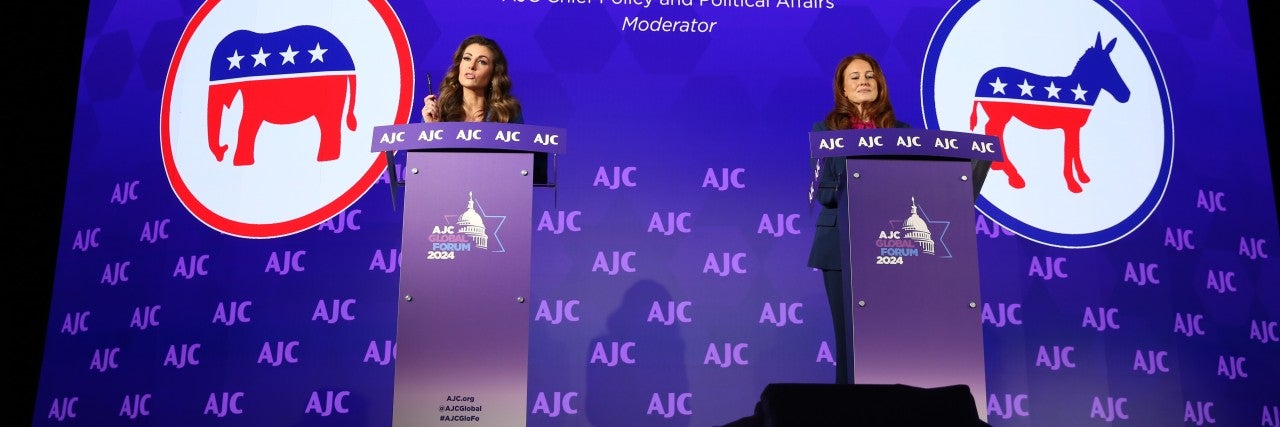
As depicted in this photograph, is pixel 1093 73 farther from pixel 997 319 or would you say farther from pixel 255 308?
pixel 255 308

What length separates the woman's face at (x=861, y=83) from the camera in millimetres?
4430

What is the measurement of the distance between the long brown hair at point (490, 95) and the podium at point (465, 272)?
1.02 m

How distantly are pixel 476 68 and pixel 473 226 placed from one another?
4.45 feet

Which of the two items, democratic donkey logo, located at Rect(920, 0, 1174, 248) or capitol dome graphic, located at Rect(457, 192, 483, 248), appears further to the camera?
democratic donkey logo, located at Rect(920, 0, 1174, 248)

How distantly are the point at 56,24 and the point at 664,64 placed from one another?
9.60ft

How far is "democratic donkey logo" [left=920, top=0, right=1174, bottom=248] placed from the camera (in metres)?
5.27

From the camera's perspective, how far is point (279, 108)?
5176 mm

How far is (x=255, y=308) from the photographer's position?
496 centimetres

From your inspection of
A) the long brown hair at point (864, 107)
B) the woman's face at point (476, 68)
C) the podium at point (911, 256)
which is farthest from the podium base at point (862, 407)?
the woman's face at point (476, 68)

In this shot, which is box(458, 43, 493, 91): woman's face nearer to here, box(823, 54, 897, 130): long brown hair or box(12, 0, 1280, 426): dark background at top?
box(823, 54, 897, 130): long brown hair

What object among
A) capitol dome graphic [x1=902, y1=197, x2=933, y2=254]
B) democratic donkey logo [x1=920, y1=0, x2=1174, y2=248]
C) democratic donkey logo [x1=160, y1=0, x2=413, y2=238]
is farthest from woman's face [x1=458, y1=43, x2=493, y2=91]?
democratic donkey logo [x1=920, y1=0, x2=1174, y2=248]

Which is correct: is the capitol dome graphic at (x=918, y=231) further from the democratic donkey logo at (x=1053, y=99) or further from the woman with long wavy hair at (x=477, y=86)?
the democratic donkey logo at (x=1053, y=99)

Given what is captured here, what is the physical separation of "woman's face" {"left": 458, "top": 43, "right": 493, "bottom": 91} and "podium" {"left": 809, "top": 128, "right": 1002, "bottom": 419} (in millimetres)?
1562

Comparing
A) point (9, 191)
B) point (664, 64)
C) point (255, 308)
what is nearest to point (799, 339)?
point (664, 64)
